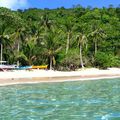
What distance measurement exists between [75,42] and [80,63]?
8455mm

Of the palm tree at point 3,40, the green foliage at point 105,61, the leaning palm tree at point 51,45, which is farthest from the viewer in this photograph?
the green foliage at point 105,61

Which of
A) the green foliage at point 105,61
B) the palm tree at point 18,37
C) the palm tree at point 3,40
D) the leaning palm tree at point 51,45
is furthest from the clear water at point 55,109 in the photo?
the green foliage at point 105,61

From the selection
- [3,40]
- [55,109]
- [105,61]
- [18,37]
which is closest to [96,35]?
[105,61]

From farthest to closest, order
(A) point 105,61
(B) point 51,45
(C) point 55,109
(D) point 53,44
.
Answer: (A) point 105,61
(B) point 51,45
(D) point 53,44
(C) point 55,109

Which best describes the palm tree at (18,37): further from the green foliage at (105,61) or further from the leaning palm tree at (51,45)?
the green foliage at (105,61)

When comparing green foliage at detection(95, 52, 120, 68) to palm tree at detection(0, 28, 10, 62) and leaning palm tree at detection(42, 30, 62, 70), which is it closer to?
leaning palm tree at detection(42, 30, 62, 70)

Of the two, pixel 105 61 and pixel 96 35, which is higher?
pixel 96 35

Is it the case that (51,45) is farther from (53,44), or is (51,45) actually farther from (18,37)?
(18,37)

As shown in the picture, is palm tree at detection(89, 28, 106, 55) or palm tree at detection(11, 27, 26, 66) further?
palm tree at detection(89, 28, 106, 55)

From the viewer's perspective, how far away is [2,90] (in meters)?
33.9

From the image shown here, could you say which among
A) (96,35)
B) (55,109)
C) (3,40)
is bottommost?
(55,109)

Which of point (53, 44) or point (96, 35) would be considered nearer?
point (53, 44)

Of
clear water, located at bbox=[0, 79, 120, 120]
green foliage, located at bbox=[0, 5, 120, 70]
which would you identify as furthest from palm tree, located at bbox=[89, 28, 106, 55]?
clear water, located at bbox=[0, 79, 120, 120]

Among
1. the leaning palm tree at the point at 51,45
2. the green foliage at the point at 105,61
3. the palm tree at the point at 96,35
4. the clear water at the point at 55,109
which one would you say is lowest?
the clear water at the point at 55,109
